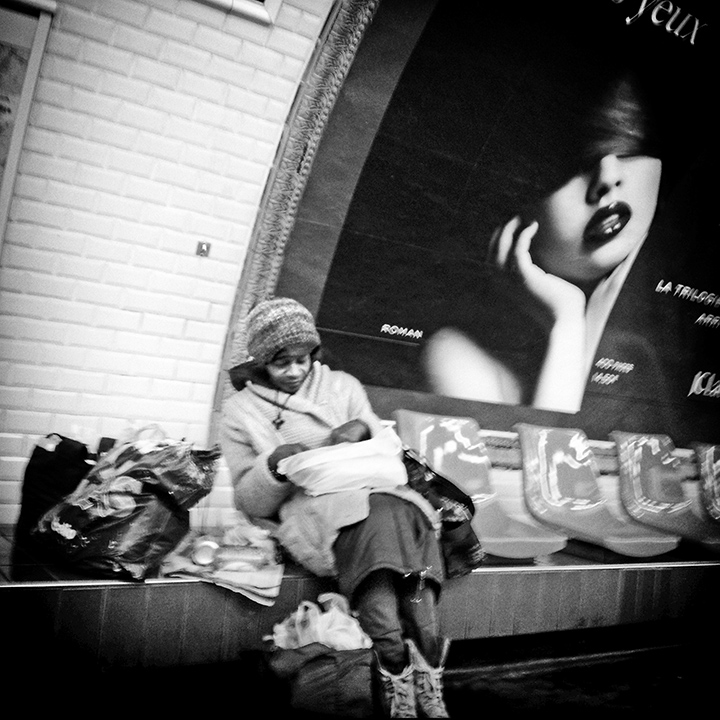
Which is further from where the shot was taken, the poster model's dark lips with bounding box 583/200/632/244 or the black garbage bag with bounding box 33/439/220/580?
the poster model's dark lips with bounding box 583/200/632/244

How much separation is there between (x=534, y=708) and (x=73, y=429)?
2283 mm

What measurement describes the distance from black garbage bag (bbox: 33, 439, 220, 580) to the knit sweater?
260mm

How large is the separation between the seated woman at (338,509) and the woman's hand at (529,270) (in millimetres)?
1546

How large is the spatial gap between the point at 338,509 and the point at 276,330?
2.58 ft

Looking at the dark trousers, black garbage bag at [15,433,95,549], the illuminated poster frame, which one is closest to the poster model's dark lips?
the illuminated poster frame

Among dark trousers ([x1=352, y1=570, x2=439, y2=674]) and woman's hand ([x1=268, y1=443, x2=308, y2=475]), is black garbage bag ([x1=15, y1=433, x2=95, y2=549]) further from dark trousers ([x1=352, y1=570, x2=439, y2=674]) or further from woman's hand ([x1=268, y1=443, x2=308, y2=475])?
dark trousers ([x1=352, y1=570, x2=439, y2=674])

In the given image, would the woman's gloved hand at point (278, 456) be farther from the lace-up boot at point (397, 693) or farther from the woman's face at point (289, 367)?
the lace-up boot at point (397, 693)

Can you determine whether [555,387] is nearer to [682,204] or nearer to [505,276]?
[505,276]

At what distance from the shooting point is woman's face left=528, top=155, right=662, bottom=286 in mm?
4680

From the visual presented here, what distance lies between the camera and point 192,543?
304 centimetres

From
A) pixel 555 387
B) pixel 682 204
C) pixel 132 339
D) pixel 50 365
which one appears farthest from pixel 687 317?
pixel 50 365

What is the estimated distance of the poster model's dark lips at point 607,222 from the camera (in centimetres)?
484

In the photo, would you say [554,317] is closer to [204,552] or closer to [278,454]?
[278,454]

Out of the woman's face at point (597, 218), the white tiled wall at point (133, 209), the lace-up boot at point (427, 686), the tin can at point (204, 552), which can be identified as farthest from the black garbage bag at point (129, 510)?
the woman's face at point (597, 218)
